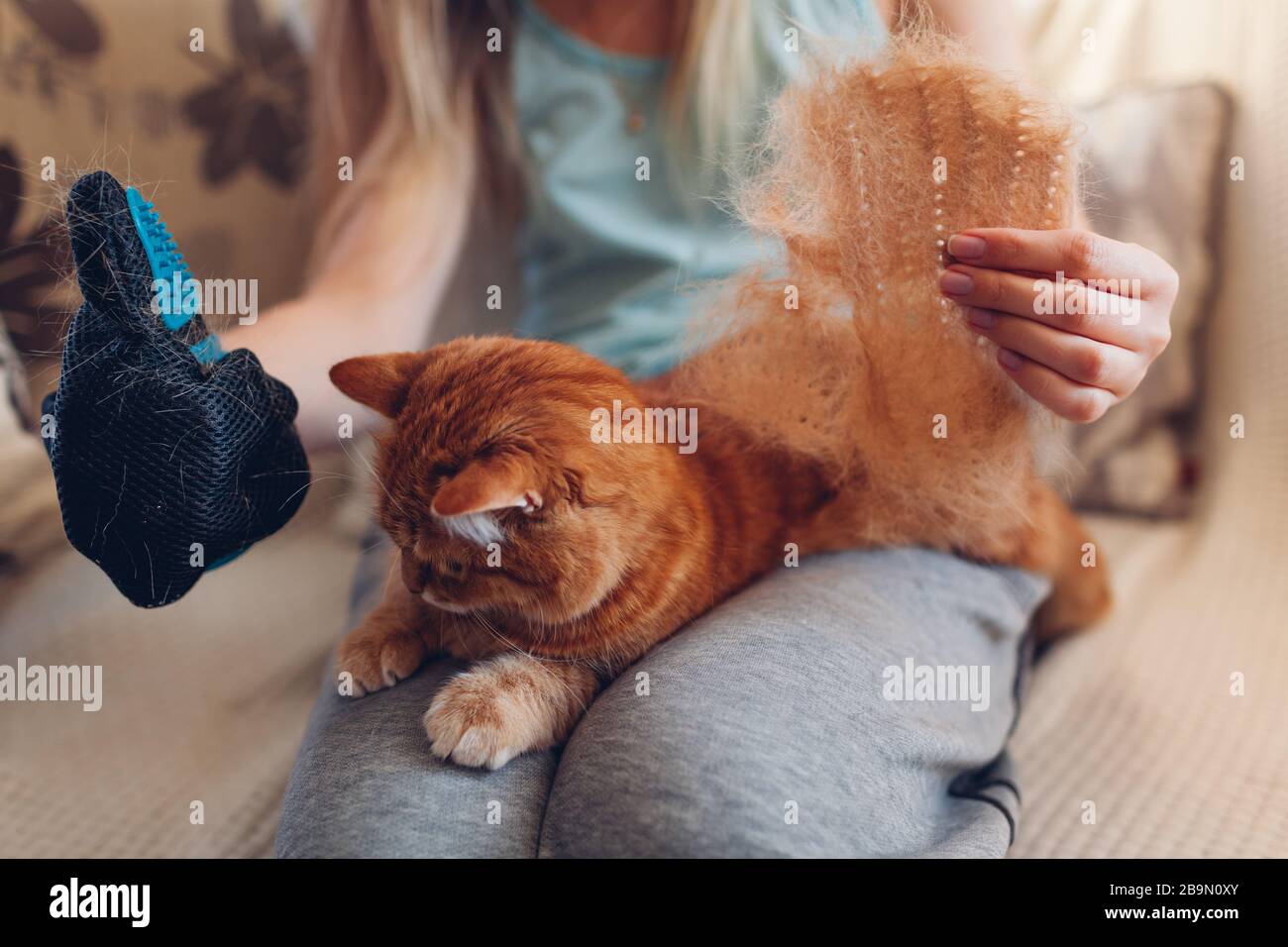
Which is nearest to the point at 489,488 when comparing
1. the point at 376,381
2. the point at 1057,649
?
the point at 376,381

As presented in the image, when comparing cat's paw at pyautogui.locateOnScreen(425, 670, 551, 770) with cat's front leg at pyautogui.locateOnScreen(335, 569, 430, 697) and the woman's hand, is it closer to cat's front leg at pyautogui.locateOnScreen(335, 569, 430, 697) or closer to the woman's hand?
cat's front leg at pyautogui.locateOnScreen(335, 569, 430, 697)

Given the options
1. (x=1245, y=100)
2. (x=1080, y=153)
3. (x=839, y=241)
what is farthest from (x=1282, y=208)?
(x=839, y=241)

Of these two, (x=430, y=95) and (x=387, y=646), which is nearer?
(x=387, y=646)

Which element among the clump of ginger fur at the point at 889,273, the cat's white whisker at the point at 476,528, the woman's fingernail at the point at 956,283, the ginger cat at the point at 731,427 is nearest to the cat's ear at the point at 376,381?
the ginger cat at the point at 731,427

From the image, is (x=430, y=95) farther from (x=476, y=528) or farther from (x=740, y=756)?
(x=740, y=756)

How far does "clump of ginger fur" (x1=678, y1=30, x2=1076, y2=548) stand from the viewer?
0.55 m

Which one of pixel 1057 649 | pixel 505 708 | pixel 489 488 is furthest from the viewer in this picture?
pixel 1057 649

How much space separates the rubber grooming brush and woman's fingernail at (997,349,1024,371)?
0.51m

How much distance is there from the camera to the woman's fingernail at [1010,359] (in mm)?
585

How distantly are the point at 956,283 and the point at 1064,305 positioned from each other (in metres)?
0.07

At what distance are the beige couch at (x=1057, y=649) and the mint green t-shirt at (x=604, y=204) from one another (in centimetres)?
30

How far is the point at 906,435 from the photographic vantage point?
0.64 metres

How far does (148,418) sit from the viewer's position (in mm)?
532

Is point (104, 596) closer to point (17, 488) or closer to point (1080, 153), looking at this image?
point (17, 488)
